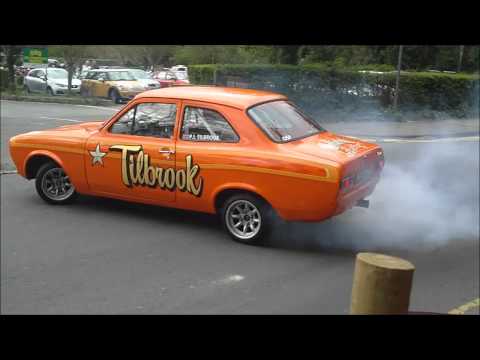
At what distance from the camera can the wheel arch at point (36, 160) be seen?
5930mm

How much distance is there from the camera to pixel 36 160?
6.11 metres

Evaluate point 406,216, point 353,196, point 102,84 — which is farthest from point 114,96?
point 406,216

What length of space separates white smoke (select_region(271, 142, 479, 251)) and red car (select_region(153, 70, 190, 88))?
65.1 inches

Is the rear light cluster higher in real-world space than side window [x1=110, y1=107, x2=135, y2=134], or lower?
lower

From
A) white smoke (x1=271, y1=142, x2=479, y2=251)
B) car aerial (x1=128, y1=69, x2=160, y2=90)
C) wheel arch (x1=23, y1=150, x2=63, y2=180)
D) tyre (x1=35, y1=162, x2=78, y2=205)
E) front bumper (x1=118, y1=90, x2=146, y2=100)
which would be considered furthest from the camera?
tyre (x1=35, y1=162, x2=78, y2=205)

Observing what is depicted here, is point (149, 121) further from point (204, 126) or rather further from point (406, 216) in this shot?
point (406, 216)

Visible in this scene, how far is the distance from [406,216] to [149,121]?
3.01m

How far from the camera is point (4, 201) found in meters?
6.44

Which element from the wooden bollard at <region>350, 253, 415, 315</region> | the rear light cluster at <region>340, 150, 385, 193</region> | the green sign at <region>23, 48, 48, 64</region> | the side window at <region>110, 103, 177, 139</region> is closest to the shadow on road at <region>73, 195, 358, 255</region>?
the rear light cluster at <region>340, 150, 385, 193</region>

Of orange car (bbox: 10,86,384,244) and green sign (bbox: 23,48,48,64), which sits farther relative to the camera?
orange car (bbox: 10,86,384,244)

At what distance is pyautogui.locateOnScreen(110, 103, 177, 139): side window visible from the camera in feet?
18.1

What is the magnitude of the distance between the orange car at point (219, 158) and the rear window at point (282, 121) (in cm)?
1

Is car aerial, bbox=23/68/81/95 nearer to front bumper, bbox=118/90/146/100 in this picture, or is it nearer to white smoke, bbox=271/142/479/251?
front bumper, bbox=118/90/146/100

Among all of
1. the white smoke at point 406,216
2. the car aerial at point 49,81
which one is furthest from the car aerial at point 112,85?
the white smoke at point 406,216
